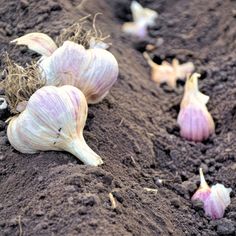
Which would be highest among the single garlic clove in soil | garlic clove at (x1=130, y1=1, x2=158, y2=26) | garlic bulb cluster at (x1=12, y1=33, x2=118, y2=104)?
garlic bulb cluster at (x1=12, y1=33, x2=118, y2=104)

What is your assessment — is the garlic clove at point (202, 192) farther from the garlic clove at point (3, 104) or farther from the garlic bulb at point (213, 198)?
the garlic clove at point (3, 104)

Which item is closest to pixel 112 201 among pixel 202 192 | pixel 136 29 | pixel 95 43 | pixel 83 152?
pixel 83 152

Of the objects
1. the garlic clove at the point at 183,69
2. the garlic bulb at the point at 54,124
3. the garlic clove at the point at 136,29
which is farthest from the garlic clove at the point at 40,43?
the garlic clove at the point at 136,29

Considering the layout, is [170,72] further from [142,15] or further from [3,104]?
[3,104]

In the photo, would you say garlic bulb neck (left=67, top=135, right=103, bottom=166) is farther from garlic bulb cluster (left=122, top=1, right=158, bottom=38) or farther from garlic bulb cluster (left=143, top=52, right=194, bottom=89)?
garlic bulb cluster (left=122, top=1, right=158, bottom=38)

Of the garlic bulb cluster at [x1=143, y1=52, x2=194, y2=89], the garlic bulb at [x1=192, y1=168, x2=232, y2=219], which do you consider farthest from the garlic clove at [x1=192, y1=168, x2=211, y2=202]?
the garlic bulb cluster at [x1=143, y1=52, x2=194, y2=89]

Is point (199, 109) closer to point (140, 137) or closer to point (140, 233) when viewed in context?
point (140, 137)
